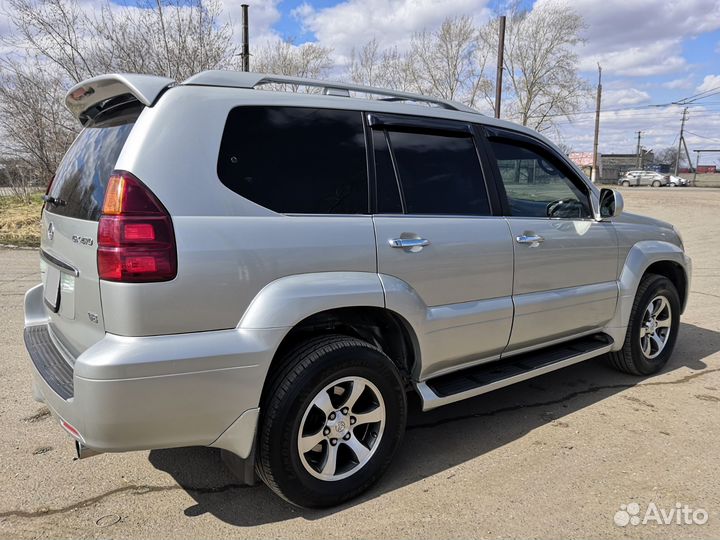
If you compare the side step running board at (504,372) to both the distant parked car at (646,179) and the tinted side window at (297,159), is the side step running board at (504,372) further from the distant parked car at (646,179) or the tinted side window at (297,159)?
the distant parked car at (646,179)

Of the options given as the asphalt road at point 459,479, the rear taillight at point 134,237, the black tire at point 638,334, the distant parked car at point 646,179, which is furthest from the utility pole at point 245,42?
the distant parked car at point 646,179

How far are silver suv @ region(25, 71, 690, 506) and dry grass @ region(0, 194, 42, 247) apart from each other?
10.1m

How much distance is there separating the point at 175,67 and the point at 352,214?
12.3m

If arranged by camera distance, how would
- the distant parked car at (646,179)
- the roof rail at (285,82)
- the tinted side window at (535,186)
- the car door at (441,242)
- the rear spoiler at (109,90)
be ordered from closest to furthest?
the rear spoiler at (109,90), the roof rail at (285,82), the car door at (441,242), the tinted side window at (535,186), the distant parked car at (646,179)

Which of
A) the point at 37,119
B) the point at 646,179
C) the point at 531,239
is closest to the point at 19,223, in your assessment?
the point at 37,119

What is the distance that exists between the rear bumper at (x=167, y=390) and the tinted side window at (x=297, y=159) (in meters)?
0.65

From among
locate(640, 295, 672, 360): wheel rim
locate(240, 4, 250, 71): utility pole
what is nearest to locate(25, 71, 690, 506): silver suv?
locate(640, 295, 672, 360): wheel rim

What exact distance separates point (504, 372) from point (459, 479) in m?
0.79

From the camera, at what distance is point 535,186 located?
381 centimetres

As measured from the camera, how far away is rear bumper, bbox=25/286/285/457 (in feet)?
6.88

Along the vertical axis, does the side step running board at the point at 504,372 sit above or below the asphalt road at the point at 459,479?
above

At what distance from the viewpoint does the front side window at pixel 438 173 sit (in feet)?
9.78

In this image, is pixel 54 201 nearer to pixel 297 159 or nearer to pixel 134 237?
pixel 134 237

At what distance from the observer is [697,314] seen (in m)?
6.56
